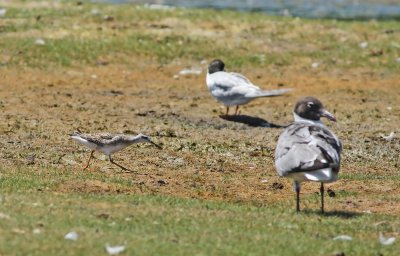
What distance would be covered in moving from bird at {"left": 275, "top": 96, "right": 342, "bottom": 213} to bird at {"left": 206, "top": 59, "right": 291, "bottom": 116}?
805 centimetres

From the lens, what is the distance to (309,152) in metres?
12.8

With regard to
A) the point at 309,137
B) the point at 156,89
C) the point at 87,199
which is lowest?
the point at 156,89

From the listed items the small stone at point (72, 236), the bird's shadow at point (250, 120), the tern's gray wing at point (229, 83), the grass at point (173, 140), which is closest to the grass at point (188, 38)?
the grass at point (173, 140)

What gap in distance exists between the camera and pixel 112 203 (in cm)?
1310

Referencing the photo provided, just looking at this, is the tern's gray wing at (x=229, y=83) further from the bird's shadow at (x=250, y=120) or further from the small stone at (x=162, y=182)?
the small stone at (x=162, y=182)

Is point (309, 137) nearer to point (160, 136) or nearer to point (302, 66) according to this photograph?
point (160, 136)

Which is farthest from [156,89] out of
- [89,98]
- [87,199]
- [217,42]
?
[87,199]

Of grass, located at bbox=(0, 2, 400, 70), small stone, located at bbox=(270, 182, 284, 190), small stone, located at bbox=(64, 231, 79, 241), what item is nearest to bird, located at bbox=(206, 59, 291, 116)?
grass, located at bbox=(0, 2, 400, 70)

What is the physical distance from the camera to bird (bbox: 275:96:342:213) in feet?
41.2

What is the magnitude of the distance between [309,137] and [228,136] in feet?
23.7

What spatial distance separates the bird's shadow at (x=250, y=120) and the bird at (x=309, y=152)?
7656 mm

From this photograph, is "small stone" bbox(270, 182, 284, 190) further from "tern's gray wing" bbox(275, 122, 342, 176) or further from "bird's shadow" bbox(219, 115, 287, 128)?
"bird's shadow" bbox(219, 115, 287, 128)

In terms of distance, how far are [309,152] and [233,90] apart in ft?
32.0

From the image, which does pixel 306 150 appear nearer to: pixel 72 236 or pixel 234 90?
pixel 72 236
